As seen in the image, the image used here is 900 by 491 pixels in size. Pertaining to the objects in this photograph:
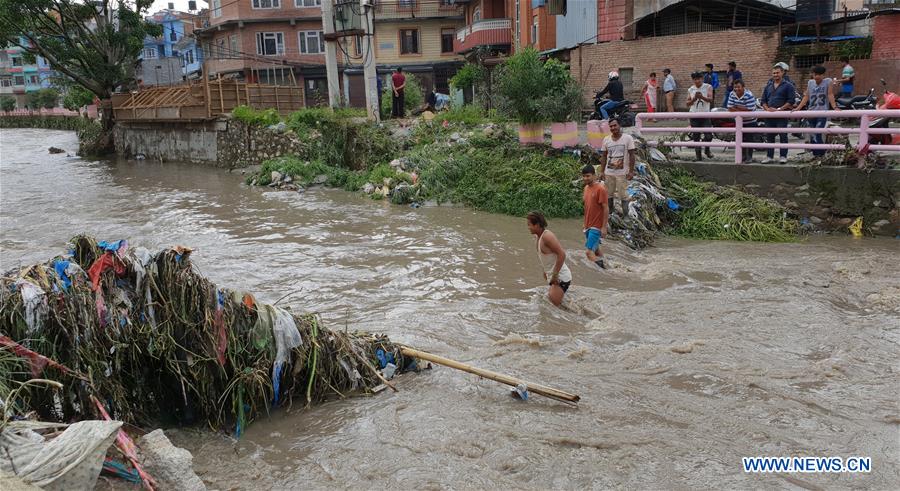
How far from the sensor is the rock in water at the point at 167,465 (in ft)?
13.0

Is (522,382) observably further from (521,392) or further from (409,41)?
(409,41)

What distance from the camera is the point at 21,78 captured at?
85875 mm

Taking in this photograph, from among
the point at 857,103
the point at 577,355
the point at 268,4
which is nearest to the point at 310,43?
the point at 268,4

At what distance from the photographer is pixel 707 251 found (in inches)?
427

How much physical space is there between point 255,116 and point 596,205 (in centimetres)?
1786

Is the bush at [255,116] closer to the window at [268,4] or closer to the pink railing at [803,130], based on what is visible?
the pink railing at [803,130]

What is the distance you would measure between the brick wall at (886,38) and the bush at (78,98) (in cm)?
4667

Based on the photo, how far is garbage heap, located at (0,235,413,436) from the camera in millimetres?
4488

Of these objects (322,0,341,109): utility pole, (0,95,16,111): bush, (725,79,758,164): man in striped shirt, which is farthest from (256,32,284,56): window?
(0,95,16,111): bush

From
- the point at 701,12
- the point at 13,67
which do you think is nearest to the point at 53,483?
the point at 701,12

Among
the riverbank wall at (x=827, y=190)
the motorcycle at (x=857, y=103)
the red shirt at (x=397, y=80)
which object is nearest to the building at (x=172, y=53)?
the red shirt at (x=397, y=80)

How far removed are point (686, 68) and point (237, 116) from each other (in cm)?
1576

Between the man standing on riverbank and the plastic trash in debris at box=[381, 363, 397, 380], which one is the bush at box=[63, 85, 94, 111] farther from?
the plastic trash in debris at box=[381, 363, 397, 380]

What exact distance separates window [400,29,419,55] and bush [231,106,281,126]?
2207 cm
